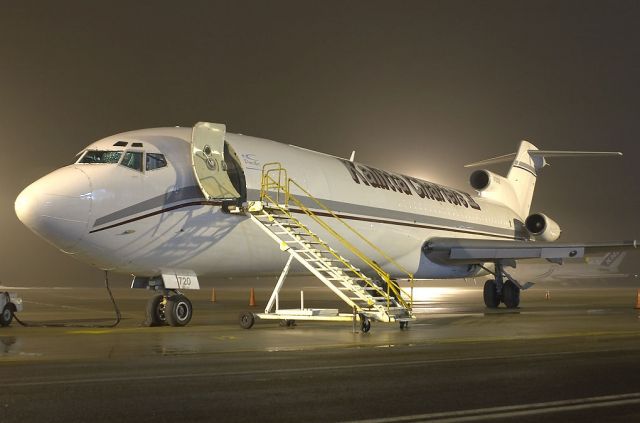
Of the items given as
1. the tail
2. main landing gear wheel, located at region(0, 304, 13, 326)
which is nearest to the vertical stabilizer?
the tail

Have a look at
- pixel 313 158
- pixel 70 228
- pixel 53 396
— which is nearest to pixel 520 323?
pixel 313 158

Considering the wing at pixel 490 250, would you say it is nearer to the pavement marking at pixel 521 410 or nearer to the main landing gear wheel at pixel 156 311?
the main landing gear wheel at pixel 156 311

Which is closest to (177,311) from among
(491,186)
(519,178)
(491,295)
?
(491,295)

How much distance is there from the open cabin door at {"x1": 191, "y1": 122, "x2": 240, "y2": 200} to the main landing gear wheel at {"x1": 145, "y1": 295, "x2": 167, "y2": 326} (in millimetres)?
2523

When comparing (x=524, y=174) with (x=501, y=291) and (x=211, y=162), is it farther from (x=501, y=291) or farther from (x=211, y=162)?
(x=211, y=162)

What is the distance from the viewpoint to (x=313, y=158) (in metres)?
20.8

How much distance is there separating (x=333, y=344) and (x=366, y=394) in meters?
5.01

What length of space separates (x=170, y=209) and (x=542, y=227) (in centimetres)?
2126

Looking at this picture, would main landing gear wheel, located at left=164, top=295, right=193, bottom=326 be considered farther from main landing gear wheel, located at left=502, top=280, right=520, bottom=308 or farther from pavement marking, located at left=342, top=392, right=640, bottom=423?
main landing gear wheel, located at left=502, top=280, right=520, bottom=308

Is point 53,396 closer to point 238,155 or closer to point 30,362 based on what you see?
point 30,362

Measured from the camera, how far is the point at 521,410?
6738mm

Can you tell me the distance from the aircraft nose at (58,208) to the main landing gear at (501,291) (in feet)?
57.7

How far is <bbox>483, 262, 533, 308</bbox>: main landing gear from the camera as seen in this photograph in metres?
28.2

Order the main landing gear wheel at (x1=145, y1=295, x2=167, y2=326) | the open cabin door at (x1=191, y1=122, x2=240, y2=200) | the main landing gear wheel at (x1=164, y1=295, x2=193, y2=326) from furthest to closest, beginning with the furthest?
1. the open cabin door at (x1=191, y1=122, x2=240, y2=200)
2. the main landing gear wheel at (x1=145, y1=295, x2=167, y2=326)
3. the main landing gear wheel at (x1=164, y1=295, x2=193, y2=326)
